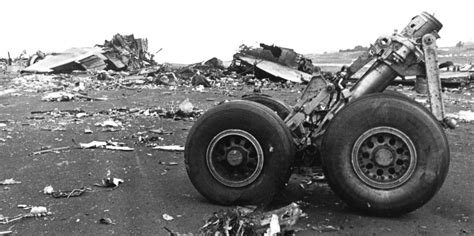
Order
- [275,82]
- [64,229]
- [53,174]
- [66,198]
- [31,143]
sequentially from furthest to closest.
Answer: [275,82], [31,143], [53,174], [66,198], [64,229]

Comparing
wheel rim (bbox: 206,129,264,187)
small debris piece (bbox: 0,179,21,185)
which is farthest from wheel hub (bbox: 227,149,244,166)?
small debris piece (bbox: 0,179,21,185)

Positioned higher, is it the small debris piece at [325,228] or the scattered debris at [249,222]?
the scattered debris at [249,222]

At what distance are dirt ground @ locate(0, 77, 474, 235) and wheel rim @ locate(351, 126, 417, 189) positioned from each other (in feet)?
1.12

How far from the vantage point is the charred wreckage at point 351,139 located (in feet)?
13.6

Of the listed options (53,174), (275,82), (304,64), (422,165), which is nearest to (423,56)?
(422,165)

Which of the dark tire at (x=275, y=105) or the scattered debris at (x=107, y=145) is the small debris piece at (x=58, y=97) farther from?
the dark tire at (x=275, y=105)

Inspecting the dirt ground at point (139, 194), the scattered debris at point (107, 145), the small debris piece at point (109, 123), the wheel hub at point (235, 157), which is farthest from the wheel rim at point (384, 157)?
the small debris piece at point (109, 123)

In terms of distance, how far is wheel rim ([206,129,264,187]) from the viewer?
177 inches

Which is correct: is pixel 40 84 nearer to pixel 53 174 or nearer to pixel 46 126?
pixel 46 126

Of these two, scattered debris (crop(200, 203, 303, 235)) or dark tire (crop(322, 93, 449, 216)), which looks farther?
dark tire (crop(322, 93, 449, 216))

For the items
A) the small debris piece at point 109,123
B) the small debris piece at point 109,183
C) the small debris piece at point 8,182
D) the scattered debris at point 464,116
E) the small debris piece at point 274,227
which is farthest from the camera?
the scattered debris at point 464,116

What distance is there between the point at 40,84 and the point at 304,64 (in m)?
9.00

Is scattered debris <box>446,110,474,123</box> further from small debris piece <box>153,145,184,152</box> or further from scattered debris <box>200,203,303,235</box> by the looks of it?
scattered debris <box>200,203,303,235</box>

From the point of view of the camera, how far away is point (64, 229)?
4.08 meters
